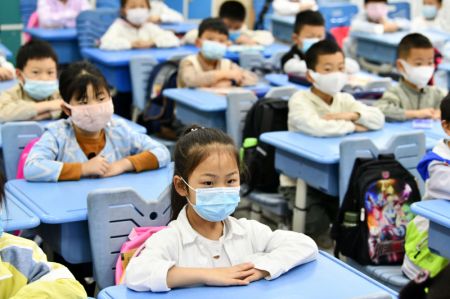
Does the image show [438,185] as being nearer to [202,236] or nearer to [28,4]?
[202,236]

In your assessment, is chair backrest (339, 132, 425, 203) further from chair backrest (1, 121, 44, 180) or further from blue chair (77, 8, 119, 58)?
blue chair (77, 8, 119, 58)

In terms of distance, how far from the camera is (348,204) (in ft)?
11.5

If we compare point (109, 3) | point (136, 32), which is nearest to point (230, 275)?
point (136, 32)

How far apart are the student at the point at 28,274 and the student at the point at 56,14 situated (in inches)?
221

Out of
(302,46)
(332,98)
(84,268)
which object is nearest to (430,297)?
(84,268)

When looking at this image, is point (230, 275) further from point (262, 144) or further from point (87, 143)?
point (262, 144)

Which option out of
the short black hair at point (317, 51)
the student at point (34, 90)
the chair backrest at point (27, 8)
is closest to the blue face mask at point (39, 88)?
the student at point (34, 90)

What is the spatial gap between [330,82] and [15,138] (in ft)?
5.50

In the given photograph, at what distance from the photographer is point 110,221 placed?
273 centimetres

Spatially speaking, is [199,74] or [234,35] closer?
[199,74]

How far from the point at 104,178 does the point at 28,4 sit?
5659 mm

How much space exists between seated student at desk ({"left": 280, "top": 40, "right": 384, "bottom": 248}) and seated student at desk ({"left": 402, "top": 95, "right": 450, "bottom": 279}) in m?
0.91

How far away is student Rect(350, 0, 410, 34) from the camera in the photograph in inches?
312

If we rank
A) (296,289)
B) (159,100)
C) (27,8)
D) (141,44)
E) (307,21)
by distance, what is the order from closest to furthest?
1. (296,289)
2. (159,100)
3. (307,21)
4. (141,44)
5. (27,8)
